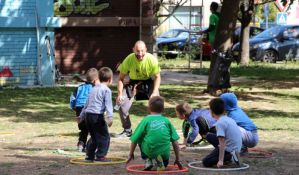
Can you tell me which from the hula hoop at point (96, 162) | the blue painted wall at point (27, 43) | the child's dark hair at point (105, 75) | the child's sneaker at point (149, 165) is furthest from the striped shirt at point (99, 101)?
the blue painted wall at point (27, 43)

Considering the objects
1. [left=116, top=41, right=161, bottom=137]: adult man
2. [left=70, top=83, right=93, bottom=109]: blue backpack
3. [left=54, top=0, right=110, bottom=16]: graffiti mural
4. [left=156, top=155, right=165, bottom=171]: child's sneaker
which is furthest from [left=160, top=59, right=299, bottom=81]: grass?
[left=156, top=155, right=165, bottom=171]: child's sneaker

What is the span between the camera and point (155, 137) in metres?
9.03

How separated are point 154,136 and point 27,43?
43.5ft

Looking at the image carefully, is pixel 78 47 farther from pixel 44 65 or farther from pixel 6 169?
pixel 6 169

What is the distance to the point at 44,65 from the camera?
2170 cm

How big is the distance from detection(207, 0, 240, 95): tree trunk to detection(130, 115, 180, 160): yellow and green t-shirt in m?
9.98

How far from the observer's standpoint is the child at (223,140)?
9.45 metres

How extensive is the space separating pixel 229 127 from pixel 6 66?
1286 centimetres

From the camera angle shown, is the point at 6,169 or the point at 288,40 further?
the point at 288,40

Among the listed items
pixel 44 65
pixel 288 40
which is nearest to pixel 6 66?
pixel 44 65

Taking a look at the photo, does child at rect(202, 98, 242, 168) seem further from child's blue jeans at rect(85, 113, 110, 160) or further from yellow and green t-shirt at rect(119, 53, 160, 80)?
yellow and green t-shirt at rect(119, 53, 160, 80)

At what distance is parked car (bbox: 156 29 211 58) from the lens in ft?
111

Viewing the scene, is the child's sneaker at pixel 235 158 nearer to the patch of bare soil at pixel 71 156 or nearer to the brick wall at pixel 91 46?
the patch of bare soil at pixel 71 156

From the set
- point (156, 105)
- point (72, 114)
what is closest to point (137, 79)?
point (156, 105)
